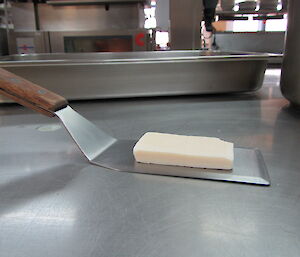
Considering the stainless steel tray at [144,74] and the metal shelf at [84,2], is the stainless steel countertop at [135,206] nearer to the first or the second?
the stainless steel tray at [144,74]

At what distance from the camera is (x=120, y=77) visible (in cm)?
66

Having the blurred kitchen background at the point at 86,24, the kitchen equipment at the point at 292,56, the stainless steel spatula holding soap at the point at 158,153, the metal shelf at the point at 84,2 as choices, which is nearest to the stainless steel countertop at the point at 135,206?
the stainless steel spatula holding soap at the point at 158,153

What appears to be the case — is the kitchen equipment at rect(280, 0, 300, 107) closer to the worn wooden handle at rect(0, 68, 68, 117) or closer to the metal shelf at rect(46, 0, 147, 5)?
the worn wooden handle at rect(0, 68, 68, 117)

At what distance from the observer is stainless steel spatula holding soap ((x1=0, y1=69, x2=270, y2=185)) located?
1.06 ft

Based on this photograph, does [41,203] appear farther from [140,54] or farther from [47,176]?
[140,54]

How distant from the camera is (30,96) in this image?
0.37 meters

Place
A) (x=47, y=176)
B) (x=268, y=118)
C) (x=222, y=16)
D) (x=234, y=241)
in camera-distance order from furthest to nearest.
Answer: (x=222, y=16) < (x=268, y=118) < (x=47, y=176) < (x=234, y=241)

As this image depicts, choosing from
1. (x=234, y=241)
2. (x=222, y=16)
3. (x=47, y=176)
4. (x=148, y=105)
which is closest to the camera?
(x=234, y=241)

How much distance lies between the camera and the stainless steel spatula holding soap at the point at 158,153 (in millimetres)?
323

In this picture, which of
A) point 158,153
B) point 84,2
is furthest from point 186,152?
point 84,2

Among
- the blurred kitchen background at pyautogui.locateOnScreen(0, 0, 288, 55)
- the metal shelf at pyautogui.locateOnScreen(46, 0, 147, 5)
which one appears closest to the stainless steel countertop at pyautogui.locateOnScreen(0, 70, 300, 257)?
the blurred kitchen background at pyautogui.locateOnScreen(0, 0, 288, 55)

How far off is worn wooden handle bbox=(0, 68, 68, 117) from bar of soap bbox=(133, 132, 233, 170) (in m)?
0.13

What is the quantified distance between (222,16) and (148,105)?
1.31 m

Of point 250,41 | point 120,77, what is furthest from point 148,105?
point 250,41
